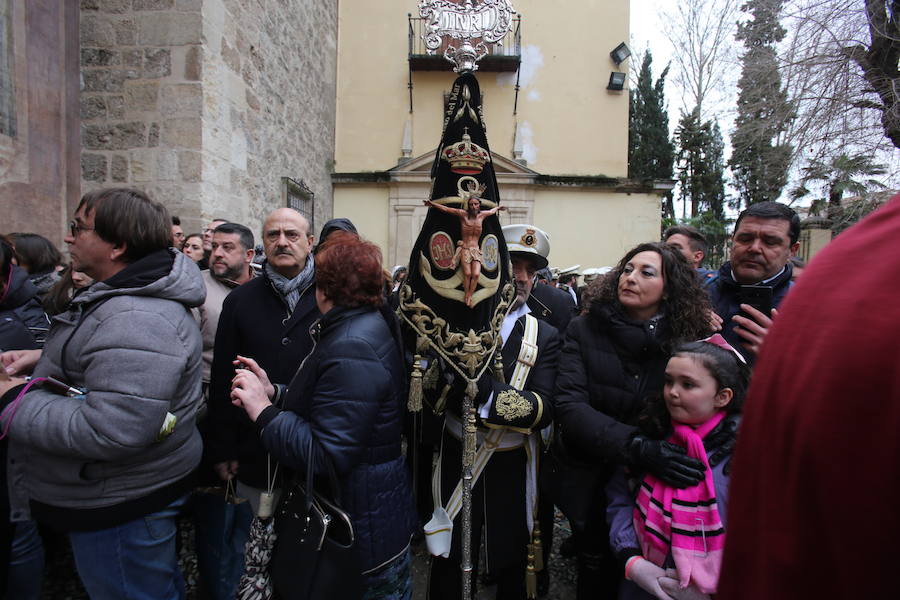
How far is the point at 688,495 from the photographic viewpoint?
1709 mm

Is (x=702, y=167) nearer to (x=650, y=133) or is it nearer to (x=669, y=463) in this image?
(x=650, y=133)

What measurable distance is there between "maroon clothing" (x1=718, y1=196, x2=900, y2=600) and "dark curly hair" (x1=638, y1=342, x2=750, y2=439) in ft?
4.67

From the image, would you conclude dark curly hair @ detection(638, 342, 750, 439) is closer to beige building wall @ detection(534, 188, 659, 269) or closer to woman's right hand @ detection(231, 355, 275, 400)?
woman's right hand @ detection(231, 355, 275, 400)

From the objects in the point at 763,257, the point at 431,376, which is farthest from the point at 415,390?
the point at 763,257

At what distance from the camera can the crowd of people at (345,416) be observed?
1630 millimetres

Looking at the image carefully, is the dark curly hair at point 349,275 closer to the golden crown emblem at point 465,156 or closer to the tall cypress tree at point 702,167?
the golden crown emblem at point 465,156

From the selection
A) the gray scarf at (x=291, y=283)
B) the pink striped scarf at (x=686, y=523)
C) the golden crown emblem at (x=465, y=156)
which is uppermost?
the golden crown emblem at (x=465, y=156)

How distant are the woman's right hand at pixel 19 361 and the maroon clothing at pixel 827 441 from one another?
2.44 m

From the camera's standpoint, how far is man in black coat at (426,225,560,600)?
222cm

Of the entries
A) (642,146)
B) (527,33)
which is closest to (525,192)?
(527,33)

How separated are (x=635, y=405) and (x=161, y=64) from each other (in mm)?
5445

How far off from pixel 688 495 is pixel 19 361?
264 centimetres

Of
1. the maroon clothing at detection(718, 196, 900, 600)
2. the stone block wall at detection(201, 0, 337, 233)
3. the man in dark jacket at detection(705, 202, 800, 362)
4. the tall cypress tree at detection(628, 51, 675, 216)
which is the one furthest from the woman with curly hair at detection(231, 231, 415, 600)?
the tall cypress tree at detection(628, 51, 675, 216)

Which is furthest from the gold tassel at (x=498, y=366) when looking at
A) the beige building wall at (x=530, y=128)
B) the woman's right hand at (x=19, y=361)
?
the beige building wall at (x=530, y=128)
